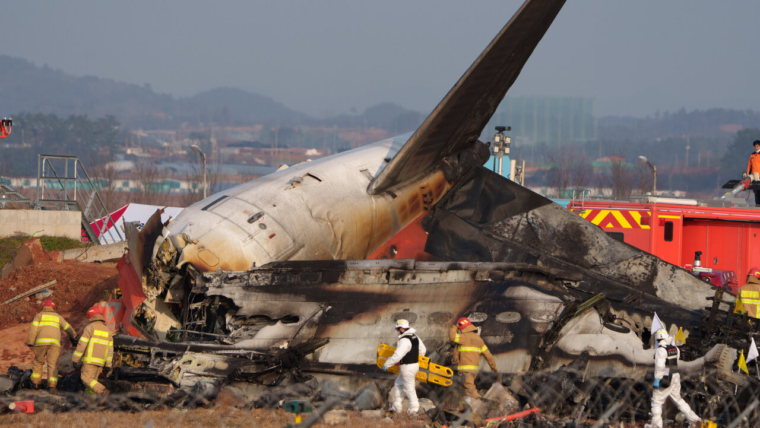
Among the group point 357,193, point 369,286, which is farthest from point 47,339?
point 357,193

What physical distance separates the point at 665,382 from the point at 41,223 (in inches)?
943

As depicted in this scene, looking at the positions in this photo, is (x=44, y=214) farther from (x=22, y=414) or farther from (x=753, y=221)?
(x=753, y=221)

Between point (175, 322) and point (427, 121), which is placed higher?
point (427, 121)

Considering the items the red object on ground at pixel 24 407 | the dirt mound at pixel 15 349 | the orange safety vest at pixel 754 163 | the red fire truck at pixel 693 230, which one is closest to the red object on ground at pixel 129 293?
the red object on ground at pixel 24 407

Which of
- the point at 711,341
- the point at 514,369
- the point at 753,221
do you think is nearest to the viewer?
the point at 514,369

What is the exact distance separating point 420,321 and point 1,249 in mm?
18759

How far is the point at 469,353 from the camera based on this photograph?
11.0 meters

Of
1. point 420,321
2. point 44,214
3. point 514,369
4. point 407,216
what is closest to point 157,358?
point 420,321

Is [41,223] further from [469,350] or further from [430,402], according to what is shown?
[469,350]

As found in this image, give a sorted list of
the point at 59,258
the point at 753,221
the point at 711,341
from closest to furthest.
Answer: the point at 711,341 < the point at 753,221 < the point at 59,258

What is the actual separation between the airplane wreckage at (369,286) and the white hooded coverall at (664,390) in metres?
1.07

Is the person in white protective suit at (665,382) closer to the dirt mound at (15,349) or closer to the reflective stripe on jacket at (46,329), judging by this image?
the reflective stripe on jacket at (46,329)

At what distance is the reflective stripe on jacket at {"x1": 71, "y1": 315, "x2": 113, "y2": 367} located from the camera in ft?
39.4

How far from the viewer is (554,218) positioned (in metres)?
17.1
